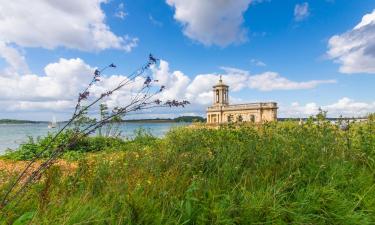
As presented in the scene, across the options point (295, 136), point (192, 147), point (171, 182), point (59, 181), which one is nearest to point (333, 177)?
point (295, 136)

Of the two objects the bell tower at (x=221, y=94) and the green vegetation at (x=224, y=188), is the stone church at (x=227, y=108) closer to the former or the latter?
the bell tower at (x=221, y=94)

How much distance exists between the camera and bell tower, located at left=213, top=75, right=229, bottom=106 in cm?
6188

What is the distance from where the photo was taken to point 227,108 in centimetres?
5878

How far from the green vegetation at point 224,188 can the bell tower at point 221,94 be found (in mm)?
55806

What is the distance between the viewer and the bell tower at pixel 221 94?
61875mm

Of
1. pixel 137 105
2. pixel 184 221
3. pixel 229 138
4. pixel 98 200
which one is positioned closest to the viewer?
pixel 137 105

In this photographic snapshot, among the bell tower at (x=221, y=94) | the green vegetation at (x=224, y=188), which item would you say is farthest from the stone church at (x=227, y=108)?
the green vegetation at (x=224, y=188)

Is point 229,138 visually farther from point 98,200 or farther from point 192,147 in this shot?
point 98,200

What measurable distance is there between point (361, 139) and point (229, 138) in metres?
2.79

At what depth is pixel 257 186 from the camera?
13.7 ft

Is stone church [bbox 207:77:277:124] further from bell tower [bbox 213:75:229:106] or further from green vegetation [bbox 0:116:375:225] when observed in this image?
green vegetation [bbox 0:116:375:225]

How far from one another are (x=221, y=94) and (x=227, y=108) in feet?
14.4

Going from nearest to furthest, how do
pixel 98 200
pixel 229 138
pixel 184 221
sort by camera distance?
pixel 184 221 < pixel 98 200 < pixel 229 138

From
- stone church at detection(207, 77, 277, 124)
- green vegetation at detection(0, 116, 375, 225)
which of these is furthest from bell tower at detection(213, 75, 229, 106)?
green vegetation at detection(0, 116, 375, 225)
